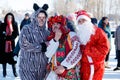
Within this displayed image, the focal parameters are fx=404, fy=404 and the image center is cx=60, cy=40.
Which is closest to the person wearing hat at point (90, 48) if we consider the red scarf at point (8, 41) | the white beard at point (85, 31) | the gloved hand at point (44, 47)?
the white beard at point (85, 31)

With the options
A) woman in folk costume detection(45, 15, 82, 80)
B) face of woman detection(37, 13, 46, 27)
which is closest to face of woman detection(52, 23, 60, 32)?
woman in folk costume detection(45, 15, 82, 80)

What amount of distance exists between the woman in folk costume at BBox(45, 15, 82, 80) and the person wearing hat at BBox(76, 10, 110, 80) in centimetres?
9

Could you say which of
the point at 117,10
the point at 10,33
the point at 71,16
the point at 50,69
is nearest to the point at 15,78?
the point at 10,33

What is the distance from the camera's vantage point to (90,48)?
4672mm

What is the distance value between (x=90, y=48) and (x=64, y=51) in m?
0.33


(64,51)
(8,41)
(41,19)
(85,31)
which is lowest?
(8,41)

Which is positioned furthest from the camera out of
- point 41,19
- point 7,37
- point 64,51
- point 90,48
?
point 7,37

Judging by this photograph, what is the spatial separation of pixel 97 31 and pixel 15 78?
165 inches

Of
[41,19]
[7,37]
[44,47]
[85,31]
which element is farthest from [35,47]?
[7,37]

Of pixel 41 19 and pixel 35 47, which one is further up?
pixel 41 19

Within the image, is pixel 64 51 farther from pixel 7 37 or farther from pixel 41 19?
pixel 7 37

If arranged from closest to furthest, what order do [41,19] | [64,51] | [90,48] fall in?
[64,51] < [90,48] < [41,19]

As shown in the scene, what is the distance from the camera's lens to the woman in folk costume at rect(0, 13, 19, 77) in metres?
8.66

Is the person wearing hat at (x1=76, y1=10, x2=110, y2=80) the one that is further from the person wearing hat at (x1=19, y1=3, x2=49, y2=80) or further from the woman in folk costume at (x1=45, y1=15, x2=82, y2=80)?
the person wearing hat at (x1=19, y1=3, x2=49, y2=80)
